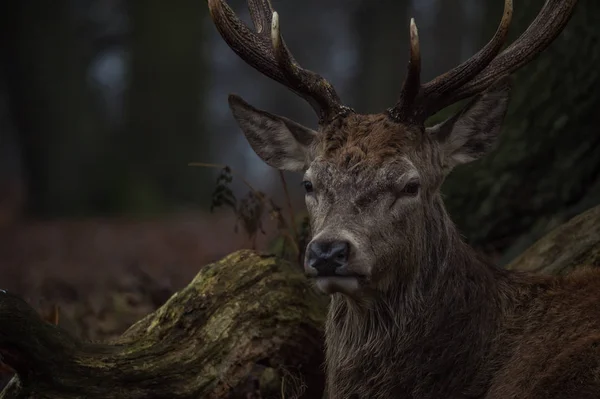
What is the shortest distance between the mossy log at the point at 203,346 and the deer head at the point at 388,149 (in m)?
0.82

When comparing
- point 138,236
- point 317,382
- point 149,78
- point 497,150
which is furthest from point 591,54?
point 149,78

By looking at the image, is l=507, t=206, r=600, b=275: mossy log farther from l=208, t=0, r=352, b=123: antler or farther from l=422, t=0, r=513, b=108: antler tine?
l=208, t=0, r=352, b=123: antler

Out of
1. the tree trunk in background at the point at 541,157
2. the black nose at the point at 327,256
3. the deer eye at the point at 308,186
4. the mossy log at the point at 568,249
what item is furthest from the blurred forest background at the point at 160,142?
the black nose at the point at 327,256

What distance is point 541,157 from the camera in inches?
294

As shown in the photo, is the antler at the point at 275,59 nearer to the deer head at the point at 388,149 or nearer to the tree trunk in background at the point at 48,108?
the deer head at the point at 388,149

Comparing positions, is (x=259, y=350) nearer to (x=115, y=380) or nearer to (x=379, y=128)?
(x=115, y=380)

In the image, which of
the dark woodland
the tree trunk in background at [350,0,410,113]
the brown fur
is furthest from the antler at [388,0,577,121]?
the tree trunk in background at [350,0,410,113]

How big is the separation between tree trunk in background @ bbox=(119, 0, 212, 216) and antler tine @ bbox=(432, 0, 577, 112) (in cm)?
1586

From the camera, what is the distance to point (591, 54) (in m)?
7.22

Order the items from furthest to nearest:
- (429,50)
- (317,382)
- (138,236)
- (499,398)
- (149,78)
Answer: (429,50) → (149,78) → (138,236) → (317,382) → (499,398)

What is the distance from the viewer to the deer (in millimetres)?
4586

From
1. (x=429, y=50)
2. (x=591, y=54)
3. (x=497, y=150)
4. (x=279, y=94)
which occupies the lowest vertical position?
(x=497, y=150)

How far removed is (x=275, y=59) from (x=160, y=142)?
52.1ft

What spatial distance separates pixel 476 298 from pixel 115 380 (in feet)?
6.77
